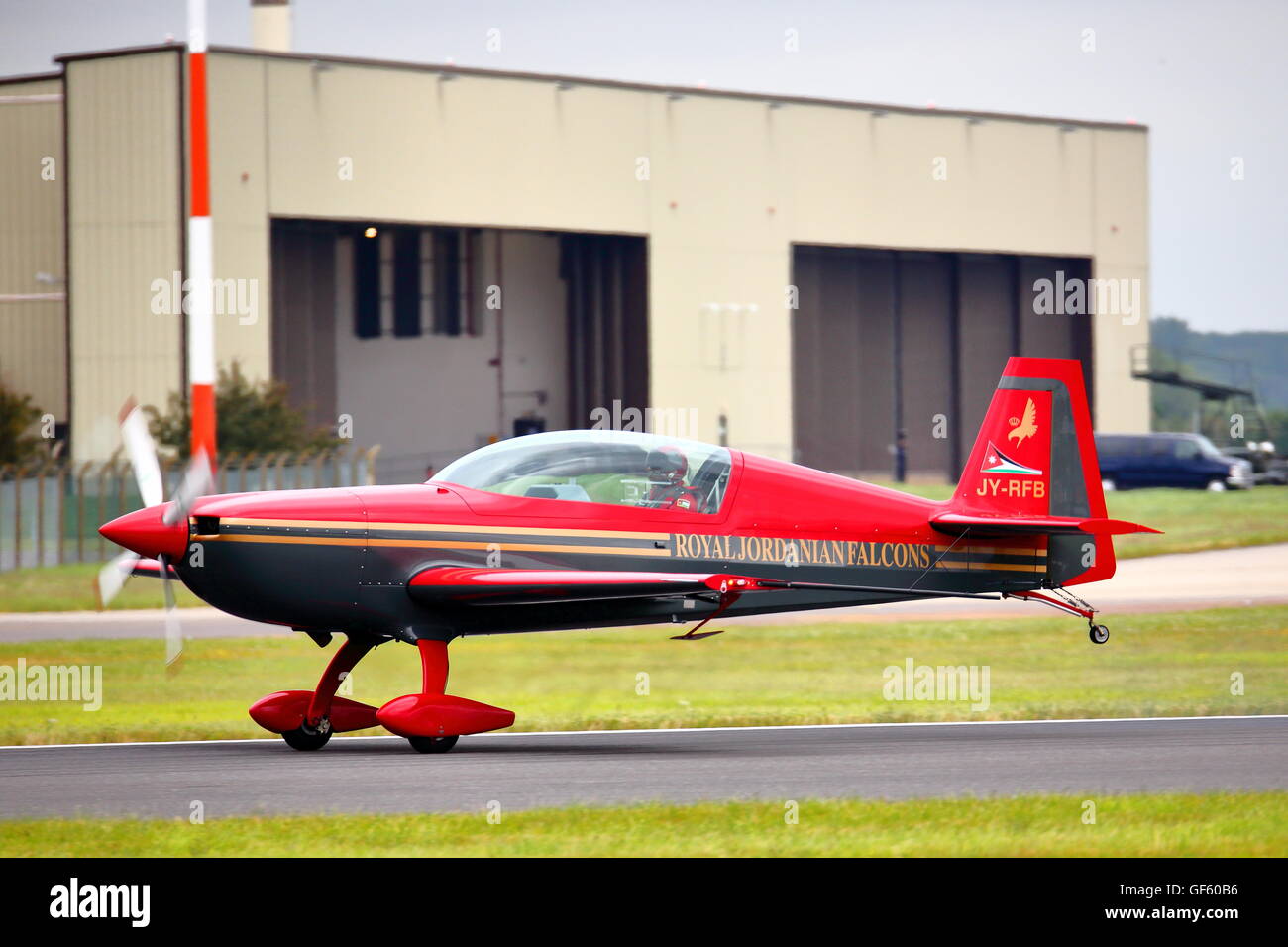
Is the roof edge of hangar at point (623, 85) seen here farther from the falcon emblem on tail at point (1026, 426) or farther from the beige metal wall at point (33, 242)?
the falcon emblem on tail at point (1026, 426)

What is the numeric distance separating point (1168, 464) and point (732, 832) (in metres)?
46.6

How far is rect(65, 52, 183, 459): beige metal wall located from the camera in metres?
40.2

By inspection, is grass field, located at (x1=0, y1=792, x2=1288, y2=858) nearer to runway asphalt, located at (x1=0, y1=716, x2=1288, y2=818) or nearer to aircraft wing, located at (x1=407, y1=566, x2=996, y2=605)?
runway asphalt, located at (x1=0, y1=716, x2=1288, y2=818)

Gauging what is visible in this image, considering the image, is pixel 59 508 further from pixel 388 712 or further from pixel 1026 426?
pixel 1026 426

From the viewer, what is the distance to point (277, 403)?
41.7m

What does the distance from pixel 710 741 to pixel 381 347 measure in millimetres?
38486

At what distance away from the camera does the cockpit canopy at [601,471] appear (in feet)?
41.1

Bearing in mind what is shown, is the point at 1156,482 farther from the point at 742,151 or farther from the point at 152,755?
the point at 152,755

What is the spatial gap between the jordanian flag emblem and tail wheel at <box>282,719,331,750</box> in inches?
236

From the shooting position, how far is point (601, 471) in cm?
A: 1256

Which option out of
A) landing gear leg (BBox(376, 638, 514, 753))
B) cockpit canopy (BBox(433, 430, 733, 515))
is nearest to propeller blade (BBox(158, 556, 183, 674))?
landing gear leg (BBox(376, 638, 514, 753))

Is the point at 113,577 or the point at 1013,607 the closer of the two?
the point at 113,577

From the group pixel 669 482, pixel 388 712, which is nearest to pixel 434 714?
pixel 388 712
